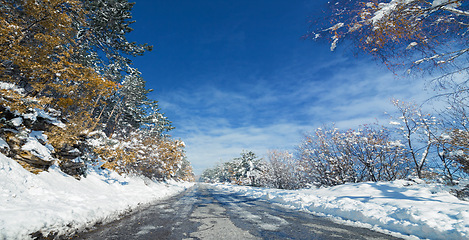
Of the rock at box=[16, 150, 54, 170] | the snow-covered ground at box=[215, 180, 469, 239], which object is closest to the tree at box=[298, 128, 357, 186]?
the snow-covered ground at box=[215, 180, 469, 239]

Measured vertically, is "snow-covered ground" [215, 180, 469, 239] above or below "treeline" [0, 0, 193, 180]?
below

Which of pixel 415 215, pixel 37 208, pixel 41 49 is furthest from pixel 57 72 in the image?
pixel 415 215

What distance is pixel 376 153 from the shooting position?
15.5m

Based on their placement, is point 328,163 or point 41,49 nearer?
point 41,49

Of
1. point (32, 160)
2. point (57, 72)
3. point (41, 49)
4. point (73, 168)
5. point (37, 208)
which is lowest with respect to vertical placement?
point (37, 208)

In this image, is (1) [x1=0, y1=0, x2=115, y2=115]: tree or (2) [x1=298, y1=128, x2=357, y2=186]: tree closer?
(1) [x1=0, y1=0, x2=115, y2=115]: tree

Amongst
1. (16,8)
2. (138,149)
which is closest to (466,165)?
(16,8)

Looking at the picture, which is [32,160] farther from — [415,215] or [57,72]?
[415,215]

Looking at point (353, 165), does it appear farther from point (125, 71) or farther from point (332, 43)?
point (125, 71)

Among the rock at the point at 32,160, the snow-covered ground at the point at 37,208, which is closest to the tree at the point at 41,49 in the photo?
the rock at the point at 32,160

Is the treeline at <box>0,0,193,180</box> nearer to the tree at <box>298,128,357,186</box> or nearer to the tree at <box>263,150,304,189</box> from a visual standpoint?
the tree at <box>298,128,357,186</box>

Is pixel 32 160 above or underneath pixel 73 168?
above

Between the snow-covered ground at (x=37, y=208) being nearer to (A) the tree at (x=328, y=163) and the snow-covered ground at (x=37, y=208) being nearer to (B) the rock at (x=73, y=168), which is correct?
(B) the rock at (x=73, y=168)

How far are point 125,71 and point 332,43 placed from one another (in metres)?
11.6
